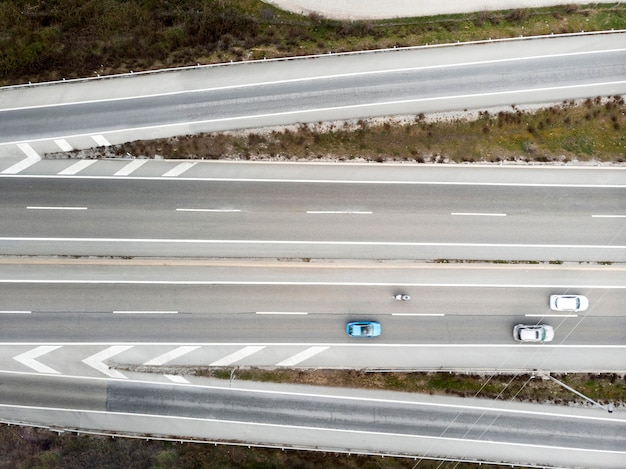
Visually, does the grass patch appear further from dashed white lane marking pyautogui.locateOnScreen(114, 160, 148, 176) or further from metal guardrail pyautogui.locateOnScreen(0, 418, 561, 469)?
dashed white lane marking pyautogui.locateOnScreen(114, 160, 148, 176)

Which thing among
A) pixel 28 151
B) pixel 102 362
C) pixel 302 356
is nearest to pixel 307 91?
pixel 302 356

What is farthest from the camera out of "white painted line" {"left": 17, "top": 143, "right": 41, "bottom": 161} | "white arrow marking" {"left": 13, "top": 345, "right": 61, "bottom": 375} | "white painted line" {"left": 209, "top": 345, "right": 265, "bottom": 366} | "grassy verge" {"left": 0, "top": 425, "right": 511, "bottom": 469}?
"white painted line" {"left": 17, "top": 143, "right": 41, "bottom": 161}

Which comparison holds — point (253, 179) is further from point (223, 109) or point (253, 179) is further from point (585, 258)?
point (585, 258)

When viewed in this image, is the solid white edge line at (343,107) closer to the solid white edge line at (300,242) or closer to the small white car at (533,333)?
the solid white edge line at (300,242)

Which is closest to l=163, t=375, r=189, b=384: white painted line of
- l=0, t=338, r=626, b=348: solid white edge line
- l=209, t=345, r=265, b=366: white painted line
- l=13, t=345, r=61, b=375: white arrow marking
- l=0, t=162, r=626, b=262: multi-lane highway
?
l=0, t=338, r=626, b=348: solid white edge line

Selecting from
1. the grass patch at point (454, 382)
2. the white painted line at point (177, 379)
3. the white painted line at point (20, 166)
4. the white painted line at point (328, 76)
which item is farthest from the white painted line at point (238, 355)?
the white painted line at point (20, 166)

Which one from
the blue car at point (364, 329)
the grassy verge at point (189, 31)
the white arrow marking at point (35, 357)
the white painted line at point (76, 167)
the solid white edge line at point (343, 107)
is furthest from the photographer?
the grassy verge at point (189, 31)

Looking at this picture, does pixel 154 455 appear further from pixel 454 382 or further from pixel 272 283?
pixel 454 382
